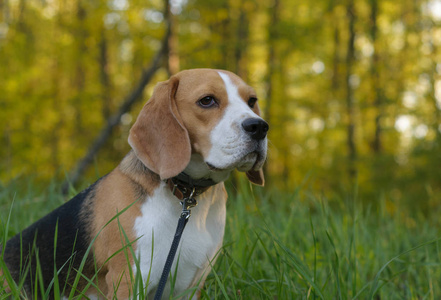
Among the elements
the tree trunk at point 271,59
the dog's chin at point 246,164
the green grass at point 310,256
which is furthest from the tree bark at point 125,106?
the dog's chin at point 246,164

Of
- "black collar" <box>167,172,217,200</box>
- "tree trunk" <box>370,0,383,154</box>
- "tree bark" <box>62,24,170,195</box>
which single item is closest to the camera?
"black collar" <box>167,172,217,200</box>

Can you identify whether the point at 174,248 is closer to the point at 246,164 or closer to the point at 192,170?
the point at 192,170

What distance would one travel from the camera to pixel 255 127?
2.49m

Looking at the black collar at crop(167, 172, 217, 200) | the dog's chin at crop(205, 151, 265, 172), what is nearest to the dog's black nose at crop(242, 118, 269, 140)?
the dog's chin at crop(205, 151, 265, 172)

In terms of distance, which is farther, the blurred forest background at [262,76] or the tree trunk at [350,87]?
the tree trunk at [350,87]

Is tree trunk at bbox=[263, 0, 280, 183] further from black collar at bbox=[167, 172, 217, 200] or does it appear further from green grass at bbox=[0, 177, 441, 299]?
black collar at bbox=[167, 172, 217, 200]

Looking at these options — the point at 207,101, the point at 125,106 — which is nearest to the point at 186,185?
the point at 207,101

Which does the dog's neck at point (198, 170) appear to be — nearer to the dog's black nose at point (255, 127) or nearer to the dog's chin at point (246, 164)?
the dog's chin at point (246, 164)

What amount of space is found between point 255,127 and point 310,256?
68.5 inches

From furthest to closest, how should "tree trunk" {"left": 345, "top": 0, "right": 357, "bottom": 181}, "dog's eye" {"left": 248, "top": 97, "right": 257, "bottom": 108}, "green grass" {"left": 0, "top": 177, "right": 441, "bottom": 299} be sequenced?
"tree trunk" {"left": 345, "top": 0, "right": 357, "bottom": 181} → "dog's eye" {"left": 248, "top": 97, "right": 257, "bottom": 108} → "green grass" {"left": 0, "top": 177, "right": 441, "bottom": 299}

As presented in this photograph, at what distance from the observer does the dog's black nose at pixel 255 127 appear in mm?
2469

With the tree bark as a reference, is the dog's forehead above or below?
above

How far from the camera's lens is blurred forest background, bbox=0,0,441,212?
10469 millimetres

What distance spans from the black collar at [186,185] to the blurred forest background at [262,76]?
646 centimetres
